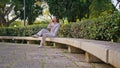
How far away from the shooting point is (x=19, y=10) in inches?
1649

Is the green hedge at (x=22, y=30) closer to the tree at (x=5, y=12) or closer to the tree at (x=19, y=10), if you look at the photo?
the tree at (x=19, y=10)

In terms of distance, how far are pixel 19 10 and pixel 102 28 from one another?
3304 cm

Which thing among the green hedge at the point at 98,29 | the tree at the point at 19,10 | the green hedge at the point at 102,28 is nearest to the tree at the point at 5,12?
the tree at the point at 19,10

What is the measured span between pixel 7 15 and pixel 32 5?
6.79 metres

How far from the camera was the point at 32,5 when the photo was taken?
40.3 m

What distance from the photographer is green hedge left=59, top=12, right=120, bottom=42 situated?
8922 millimetres

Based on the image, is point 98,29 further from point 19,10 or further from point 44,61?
point 19,10

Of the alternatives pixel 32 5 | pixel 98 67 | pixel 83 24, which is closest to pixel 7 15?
pixel 32 5

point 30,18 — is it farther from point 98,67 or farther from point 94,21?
point 98,67

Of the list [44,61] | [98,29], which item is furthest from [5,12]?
[44,61]

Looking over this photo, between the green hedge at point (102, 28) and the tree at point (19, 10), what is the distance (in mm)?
26512

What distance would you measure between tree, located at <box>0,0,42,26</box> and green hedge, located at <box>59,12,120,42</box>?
1044 inches

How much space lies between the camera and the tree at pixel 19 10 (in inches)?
1541

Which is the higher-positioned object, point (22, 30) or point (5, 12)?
point (5, 12)
